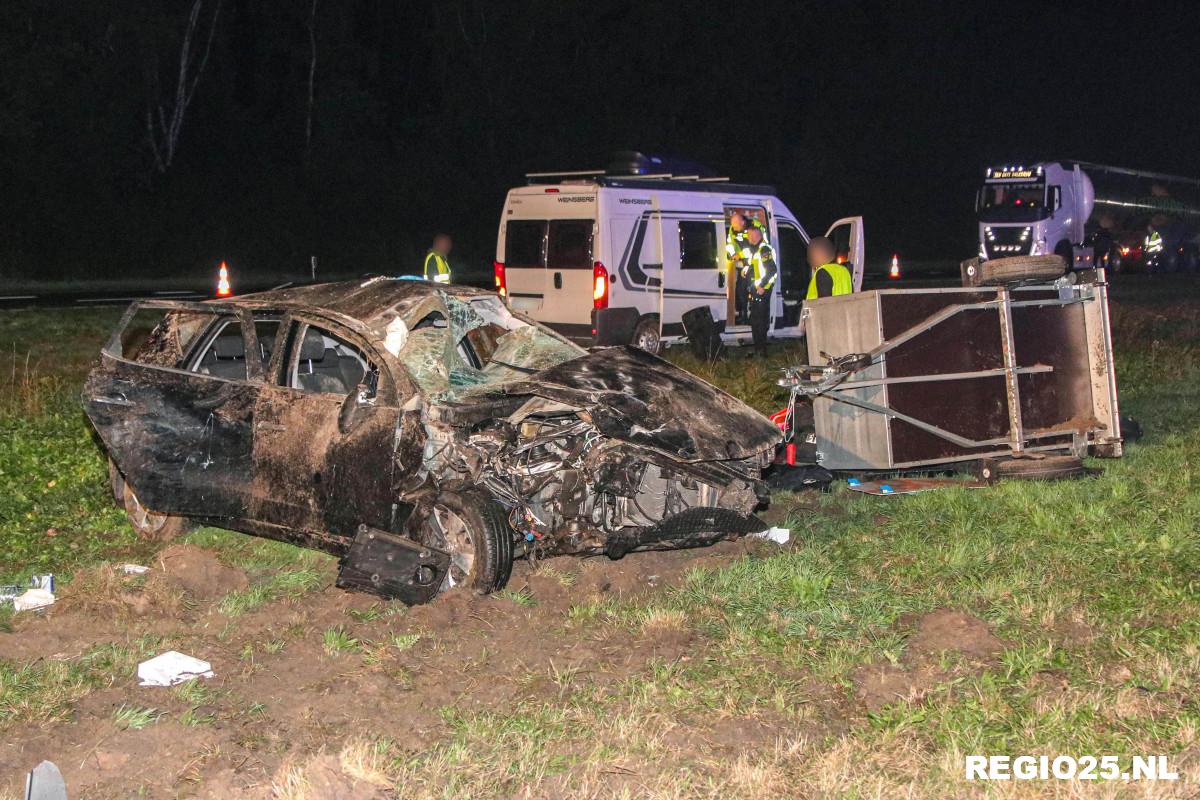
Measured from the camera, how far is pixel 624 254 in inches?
552

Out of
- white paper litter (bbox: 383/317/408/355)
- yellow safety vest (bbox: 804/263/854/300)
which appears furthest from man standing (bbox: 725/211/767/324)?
white paper litter (bbox: 383/317/408/355)

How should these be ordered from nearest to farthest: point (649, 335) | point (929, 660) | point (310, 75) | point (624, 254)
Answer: point (929, 660), point (624, 254), point (649, 335), point (310, 75)

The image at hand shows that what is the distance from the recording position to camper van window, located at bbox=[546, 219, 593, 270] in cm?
1392

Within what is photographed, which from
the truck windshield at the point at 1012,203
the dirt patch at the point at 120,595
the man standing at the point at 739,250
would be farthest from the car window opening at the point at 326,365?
the truck windshield at the point at 1012,203

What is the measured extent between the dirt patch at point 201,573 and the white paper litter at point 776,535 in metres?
3.10

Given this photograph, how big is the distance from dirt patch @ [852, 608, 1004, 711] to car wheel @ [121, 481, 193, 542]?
169 inches

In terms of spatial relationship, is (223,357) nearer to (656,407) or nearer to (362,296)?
(362,296)

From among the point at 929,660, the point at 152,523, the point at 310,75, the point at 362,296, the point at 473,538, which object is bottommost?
the point at 929,660

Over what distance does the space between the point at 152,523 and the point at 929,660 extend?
15.6 feet

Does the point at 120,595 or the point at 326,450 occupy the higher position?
the point at 326,450

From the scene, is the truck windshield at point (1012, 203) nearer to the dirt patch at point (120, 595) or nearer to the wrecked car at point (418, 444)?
the wrecked car at point (418, 444)

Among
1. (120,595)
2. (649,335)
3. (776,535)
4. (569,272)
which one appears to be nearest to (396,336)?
(120,595)

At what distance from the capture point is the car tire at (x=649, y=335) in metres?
14.4

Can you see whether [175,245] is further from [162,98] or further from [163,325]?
[163,325]
